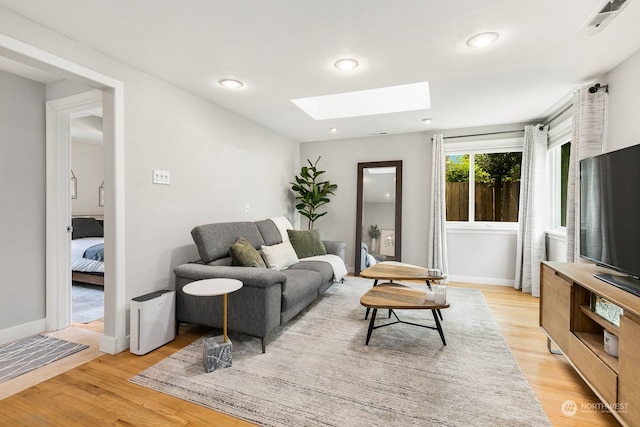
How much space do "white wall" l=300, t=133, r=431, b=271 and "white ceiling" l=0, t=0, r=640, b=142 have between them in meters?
1.56

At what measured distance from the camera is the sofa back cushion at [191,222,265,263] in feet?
9.04

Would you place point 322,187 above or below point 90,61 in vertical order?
below

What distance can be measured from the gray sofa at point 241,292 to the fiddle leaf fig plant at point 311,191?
1.97 meters

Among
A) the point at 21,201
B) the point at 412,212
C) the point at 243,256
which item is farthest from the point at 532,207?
the point at 21,201

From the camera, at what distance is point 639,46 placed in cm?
215

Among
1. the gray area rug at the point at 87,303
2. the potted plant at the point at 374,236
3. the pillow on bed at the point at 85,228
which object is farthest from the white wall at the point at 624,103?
the pillow on bed at the point at 85,228

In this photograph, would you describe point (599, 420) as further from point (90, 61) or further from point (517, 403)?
point (90, 61)

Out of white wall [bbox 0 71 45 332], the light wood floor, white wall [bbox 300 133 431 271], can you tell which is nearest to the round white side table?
the light wood floor

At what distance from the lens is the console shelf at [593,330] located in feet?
4.49

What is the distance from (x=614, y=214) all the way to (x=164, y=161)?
134 inches

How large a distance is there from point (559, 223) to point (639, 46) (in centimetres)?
226

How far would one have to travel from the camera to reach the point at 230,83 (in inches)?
110

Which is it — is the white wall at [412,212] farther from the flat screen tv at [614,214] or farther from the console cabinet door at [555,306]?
the flat screen tv at [614,214]

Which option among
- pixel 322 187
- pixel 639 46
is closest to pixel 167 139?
pixel 322 187
